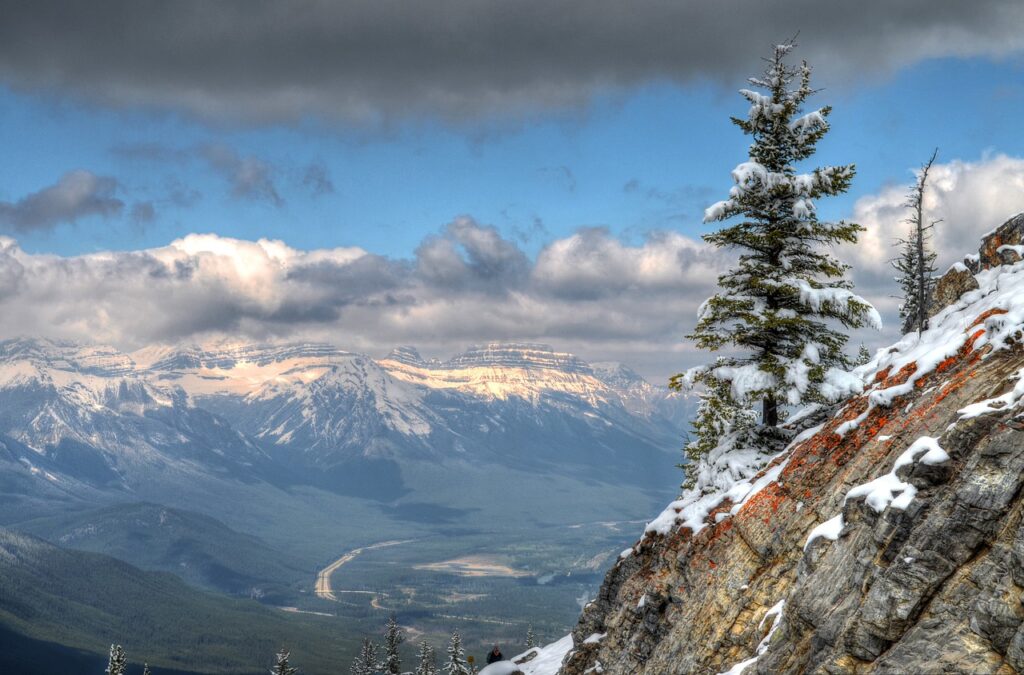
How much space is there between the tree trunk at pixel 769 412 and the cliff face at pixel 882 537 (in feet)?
5.36

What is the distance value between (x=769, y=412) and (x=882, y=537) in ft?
42.4

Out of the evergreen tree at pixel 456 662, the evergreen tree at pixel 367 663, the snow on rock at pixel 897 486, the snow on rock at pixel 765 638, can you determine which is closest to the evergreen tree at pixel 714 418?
the snow on rock at pixel 765 638

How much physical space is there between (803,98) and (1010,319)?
Answer: 1275cm

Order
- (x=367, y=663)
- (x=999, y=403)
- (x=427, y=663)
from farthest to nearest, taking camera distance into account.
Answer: (x=367, y=663) → (x=427, y=663) → (x=999, y=403)

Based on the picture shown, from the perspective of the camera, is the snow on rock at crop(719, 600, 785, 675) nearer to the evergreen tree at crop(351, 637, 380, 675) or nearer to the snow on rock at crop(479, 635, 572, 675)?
the snow on rock at crop(479, 635, 572, 675)

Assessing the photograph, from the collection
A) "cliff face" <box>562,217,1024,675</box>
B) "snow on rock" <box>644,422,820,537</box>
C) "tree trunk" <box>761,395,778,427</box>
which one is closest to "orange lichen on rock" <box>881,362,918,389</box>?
"cliff face" <box>562,217,1024,675</box>

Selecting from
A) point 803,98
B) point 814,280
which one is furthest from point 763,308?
point 803,98

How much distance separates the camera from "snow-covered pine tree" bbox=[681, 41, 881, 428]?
2705cm

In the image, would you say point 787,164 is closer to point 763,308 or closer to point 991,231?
point 763,308

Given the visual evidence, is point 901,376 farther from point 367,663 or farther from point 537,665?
point 367,663

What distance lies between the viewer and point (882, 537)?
16.7 metres

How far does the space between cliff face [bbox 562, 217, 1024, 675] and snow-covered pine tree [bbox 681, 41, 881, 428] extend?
8.53 ft

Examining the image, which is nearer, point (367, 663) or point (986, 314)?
point (986, 314)

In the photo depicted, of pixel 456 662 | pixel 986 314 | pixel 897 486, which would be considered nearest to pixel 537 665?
pixel 456 662
